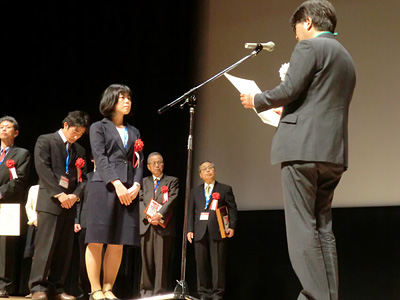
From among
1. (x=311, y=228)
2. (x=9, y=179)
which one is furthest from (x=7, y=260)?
(x=311, y=228)

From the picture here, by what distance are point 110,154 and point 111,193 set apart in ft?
0.90

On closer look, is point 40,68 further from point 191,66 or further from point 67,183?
point 67,183

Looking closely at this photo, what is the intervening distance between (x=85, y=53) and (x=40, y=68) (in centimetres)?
60

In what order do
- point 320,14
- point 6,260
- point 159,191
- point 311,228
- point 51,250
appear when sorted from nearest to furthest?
1. point 311,228
2. point 320,14
3. point 51,250
4. point 6,260
5. point 159,191

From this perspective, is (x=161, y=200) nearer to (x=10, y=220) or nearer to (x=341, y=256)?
(x=10, y=220)

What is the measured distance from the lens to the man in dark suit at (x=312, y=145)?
2.27 metres

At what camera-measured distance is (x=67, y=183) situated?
419 cm

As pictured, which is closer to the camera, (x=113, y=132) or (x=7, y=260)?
(x=113, y=132)

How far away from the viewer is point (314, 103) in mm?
2340

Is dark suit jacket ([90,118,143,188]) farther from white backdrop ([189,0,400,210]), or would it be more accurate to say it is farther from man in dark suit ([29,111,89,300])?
white backdrop ([189,0,400,210])

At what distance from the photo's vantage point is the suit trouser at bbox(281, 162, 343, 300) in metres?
2.23

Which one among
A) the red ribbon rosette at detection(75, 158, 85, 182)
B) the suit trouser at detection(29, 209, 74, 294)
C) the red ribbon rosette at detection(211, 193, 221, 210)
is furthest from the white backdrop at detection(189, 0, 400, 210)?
the suit trouser at detection(29, 209, 74, 294)

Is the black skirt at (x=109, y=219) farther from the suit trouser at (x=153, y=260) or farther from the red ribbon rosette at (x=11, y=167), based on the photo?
the suit trouser at (x=153, y=260)

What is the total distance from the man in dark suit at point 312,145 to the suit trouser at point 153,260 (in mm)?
3523
